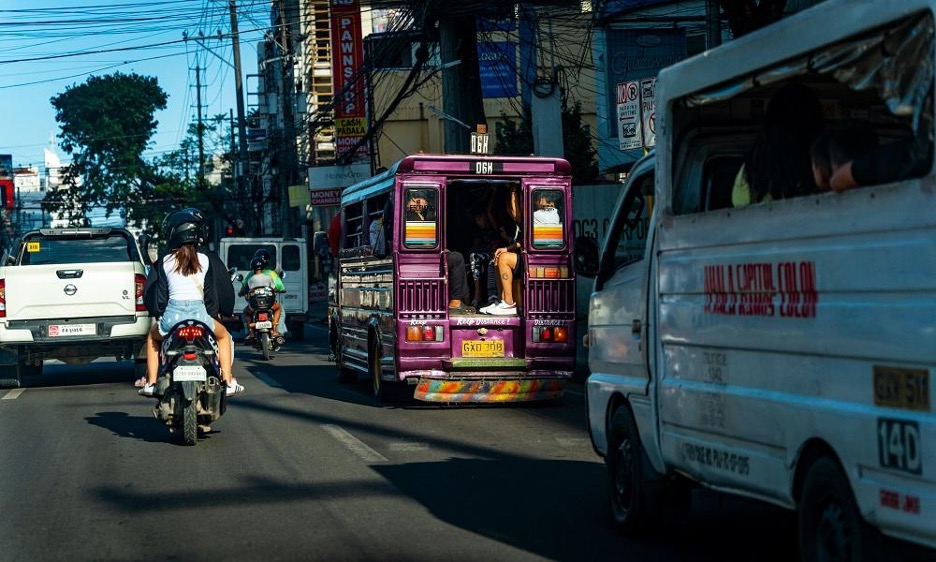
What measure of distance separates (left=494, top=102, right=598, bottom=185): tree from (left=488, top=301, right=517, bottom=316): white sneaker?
14.6 meters

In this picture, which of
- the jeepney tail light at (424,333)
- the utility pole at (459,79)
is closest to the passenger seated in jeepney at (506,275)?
the jeepney tail light at (424,333)

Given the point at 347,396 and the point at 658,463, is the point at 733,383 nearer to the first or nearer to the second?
the point at 658,463

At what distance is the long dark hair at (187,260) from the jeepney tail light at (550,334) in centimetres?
404

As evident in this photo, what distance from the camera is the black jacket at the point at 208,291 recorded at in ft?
37.7

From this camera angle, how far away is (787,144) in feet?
19.5

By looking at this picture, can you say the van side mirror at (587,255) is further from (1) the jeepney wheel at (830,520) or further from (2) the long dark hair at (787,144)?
(1) the jeepney wheel at (830,520)

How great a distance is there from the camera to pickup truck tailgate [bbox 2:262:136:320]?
17000mm

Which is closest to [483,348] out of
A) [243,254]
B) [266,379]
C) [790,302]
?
[266,379]

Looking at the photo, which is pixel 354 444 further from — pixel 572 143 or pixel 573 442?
pixel 572 143

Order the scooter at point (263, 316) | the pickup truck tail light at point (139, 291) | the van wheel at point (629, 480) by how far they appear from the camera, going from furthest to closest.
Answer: the scooter at point (263, 316), the pickup truck tail light at point (139, 291), the van wheel at point (629, 480)

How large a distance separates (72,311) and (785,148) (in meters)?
12.9

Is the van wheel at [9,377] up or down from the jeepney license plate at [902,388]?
down

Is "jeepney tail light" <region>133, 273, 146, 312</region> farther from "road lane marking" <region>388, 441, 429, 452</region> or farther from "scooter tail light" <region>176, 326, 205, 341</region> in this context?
"road lane marking" <region>388, 441, 429, 452</region>

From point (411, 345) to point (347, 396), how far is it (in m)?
2.27
